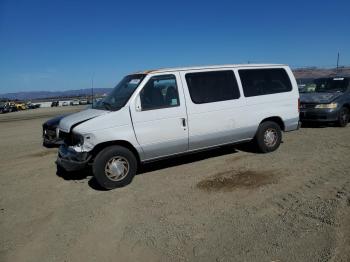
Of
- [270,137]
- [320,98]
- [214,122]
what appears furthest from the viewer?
[320,98]

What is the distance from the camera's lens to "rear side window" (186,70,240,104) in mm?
6637

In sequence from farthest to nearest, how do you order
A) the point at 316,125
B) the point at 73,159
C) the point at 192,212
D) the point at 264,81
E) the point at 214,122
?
the point at 316,125 → the point at 264,81 → the point at 214,122 → the point at 73,159 → the point at 192,212

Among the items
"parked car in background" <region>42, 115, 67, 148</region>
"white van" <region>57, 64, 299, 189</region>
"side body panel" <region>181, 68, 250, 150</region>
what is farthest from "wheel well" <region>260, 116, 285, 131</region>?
"parked car in background" <region>42, 115, 67, 148</region>

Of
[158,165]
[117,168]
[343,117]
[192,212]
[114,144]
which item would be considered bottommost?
[192,212]

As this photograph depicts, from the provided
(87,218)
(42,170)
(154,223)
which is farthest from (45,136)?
(154,223)

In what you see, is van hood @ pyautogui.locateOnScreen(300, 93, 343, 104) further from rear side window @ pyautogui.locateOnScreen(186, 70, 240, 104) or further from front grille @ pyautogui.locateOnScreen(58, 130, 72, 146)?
front grille @ pyautogui.locateOnScreen(58, 130, 72, 146)

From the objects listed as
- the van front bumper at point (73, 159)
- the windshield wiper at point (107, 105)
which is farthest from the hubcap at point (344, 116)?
the van front bumper at point (73, 159)

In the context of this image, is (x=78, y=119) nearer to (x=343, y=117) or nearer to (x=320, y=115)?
(x=320, y=115)

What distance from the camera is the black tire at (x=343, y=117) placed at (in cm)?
1090

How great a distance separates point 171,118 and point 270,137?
107 inches

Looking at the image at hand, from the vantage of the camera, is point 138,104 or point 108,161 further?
point 138,104

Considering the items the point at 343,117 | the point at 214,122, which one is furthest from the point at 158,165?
the point at 343,117

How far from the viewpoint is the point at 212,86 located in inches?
272

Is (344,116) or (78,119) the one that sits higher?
(78,119)
